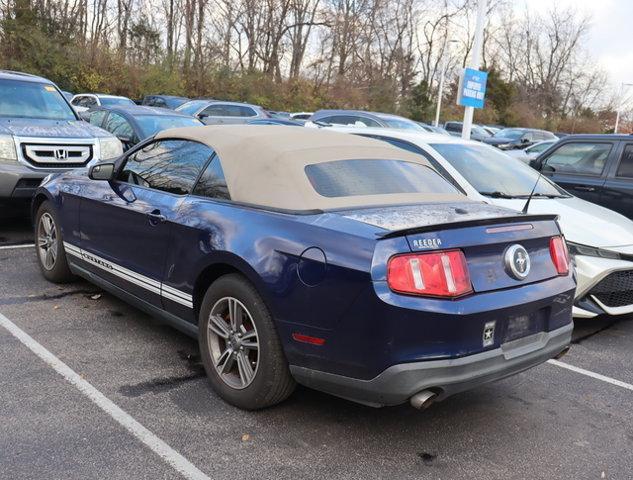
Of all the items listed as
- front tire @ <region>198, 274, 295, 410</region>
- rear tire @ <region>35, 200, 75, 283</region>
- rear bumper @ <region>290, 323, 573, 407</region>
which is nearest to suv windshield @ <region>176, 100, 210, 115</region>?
rear tire @ <region>35, 200, 75, 283</region>

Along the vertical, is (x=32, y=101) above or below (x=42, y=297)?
above

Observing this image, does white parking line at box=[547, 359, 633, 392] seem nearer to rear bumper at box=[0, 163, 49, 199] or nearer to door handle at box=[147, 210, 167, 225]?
door handle at box=[147, 210, 167, 225]

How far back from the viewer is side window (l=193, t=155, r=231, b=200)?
12.6 ft

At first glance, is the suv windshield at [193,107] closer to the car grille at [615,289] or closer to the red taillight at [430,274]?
the car grille at [615,289]

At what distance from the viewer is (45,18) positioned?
30.4m

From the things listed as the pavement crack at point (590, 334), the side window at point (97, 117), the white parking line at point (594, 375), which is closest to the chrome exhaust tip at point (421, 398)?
the white parking line at point (594, 375)

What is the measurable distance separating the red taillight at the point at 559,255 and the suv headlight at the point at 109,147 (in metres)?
5.92

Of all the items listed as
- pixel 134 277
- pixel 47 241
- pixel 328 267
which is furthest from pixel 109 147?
pixel 328 267

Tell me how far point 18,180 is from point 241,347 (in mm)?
4669

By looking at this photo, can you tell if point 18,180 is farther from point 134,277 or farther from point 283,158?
point 283,158

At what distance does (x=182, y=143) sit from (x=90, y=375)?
1680 millimetres

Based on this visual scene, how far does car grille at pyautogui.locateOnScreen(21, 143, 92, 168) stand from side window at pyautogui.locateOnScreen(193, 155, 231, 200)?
4.06 meters

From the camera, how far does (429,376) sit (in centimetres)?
290

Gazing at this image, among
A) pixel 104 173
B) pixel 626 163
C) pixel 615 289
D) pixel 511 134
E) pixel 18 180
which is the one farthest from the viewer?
pixel 511 134
